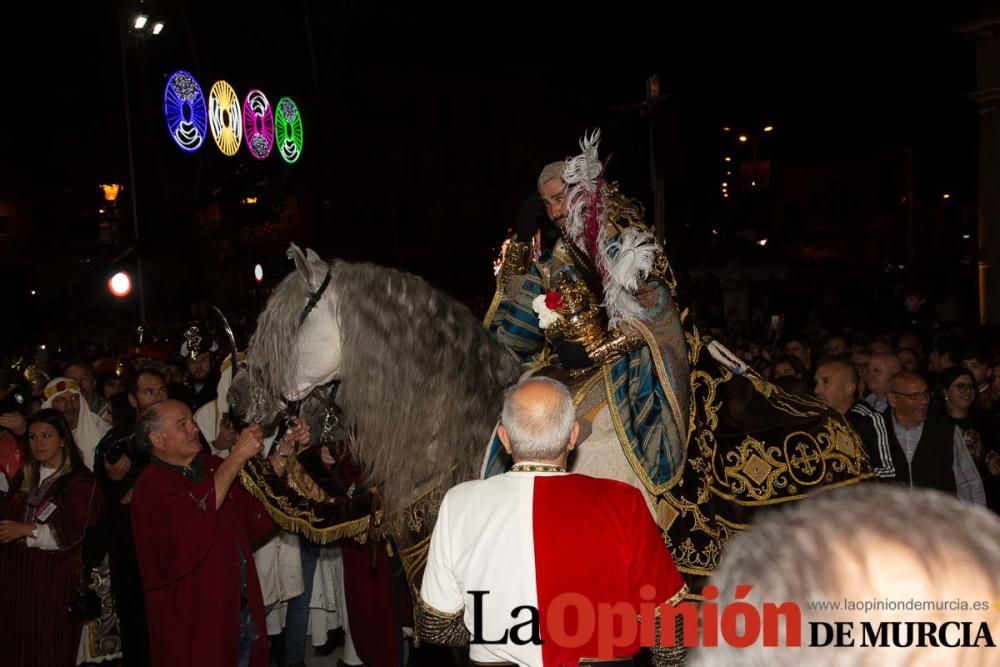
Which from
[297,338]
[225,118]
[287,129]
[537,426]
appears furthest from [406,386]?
[287,129]

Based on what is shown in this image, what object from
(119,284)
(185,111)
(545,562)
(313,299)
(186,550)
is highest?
(185,111)

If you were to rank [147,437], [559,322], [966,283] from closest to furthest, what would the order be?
[559,322]
[147,437]
[966,283]

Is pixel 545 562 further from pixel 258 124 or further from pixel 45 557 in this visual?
pixel 258 124

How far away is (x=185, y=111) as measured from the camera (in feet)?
62.8

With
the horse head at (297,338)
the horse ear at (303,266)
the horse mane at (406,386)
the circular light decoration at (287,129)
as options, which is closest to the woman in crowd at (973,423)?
the horse mane at (406,386)

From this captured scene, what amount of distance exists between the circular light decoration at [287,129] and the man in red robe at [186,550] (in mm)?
18099

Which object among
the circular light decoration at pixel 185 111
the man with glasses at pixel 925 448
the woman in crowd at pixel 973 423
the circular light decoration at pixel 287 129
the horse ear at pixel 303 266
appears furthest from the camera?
the circular light decoration at pixel 287 129

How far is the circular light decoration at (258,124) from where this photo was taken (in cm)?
2138

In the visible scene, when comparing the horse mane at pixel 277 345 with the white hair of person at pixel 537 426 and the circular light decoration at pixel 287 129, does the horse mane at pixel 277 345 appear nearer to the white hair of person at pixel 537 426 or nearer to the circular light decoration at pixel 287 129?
the white hair of person at pixel 537 426

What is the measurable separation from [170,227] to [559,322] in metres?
13.2

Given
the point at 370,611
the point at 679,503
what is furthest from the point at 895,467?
the point at 370,611

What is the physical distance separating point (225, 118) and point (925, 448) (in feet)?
56.9

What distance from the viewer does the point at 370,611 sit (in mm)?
6020

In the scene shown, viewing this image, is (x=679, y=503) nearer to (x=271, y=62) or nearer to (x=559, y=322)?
(x=559, y=322)
